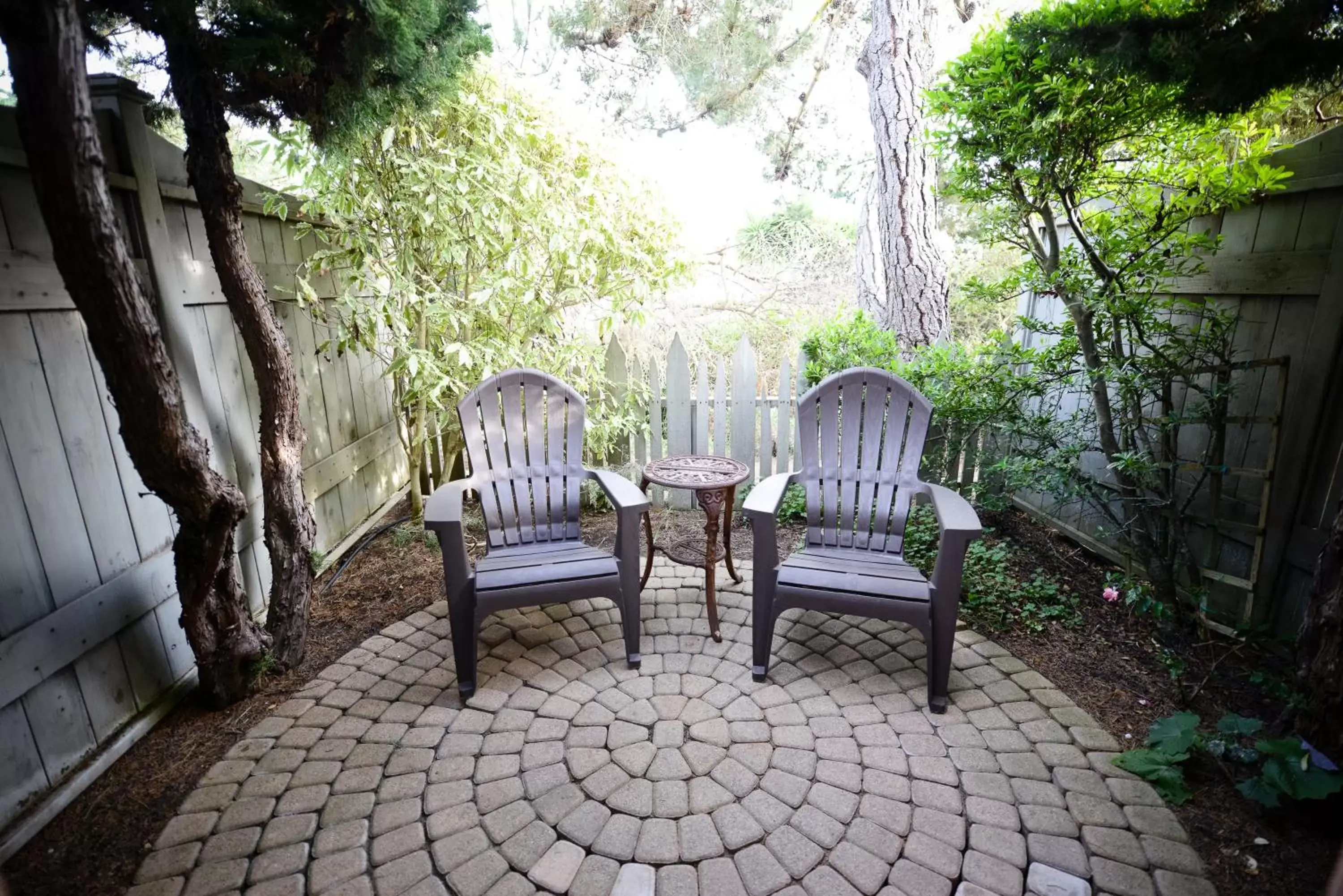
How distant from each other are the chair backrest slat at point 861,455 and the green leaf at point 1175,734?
3.18ft

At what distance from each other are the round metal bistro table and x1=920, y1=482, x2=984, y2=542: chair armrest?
2.49ft

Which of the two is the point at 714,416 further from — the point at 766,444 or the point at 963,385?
the point at 963,385

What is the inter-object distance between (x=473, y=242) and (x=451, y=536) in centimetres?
153

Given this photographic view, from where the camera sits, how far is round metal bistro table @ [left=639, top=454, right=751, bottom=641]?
8.17ft

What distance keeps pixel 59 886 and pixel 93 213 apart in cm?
160

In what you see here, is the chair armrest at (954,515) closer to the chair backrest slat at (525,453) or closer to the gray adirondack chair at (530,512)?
the gray adirondack chair at (530,512)

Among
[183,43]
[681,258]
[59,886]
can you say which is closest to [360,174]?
[183,43]

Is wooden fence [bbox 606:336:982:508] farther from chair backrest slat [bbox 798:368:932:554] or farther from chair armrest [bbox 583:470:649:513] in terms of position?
chair armrest [bbox 583:470:649:513]

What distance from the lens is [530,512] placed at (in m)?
2.67

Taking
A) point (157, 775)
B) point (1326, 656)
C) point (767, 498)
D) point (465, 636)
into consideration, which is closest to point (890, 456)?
point (767, 498)

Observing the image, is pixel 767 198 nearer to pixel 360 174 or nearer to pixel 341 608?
pixel 360 174

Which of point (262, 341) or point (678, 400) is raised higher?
point (262, 341)

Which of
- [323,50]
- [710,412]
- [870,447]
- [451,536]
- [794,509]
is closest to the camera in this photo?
[323,50]

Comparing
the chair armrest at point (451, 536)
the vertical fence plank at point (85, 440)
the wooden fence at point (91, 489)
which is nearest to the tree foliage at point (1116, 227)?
the chair armrest at point (451, 536)
